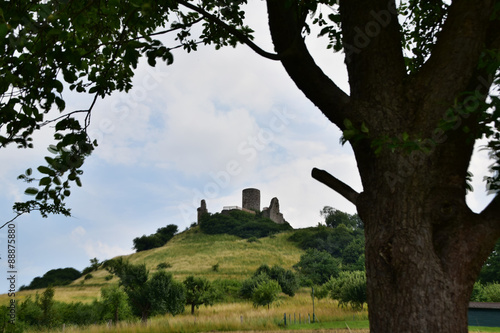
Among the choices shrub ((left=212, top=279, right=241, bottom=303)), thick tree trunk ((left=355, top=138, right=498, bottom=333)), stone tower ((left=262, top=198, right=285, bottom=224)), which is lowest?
shrub ((left=212, top=279, right=241, bottom=303))

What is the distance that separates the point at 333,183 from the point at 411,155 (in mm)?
777

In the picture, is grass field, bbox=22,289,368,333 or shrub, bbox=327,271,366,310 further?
shrub, bbox=327,271,366,310

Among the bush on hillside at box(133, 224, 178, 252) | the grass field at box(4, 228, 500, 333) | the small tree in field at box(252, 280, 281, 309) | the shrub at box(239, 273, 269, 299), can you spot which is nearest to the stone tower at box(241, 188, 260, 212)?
the grass field at box(4, 228, 500, 333)

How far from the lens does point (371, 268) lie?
2488 mm

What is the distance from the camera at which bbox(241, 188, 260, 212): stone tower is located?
94188 mm

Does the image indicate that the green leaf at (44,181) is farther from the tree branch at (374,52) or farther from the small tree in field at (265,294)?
the small tree in field at (265,294)

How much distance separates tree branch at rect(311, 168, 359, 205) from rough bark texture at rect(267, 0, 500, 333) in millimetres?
48

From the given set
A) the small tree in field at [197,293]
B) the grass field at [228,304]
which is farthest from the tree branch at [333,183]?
the small tree in field at [197,293]

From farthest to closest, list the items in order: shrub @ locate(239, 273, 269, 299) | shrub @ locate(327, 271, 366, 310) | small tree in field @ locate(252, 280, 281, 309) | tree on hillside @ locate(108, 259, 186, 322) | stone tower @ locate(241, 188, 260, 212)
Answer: stone tower @ locate(241, 188, 260, 212) → shrub @ locate(239, 273, 269, 299) → small tree in field @ locate(252, 280, 281, 309) → shrub @ locate(327, 271, 366, 310) → tree on hillside @ locate(108, 259, 186, 322)

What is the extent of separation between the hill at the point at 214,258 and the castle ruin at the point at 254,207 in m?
13.3

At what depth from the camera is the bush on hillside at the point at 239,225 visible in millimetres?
74688

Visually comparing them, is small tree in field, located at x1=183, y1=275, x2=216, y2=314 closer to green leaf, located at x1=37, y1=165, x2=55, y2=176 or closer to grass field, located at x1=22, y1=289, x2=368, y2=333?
grass field, located at x1=22, y1=289, x2=368, y2=333

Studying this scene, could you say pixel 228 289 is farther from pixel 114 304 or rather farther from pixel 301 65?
pixel 301 65

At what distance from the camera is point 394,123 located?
8.48ft
